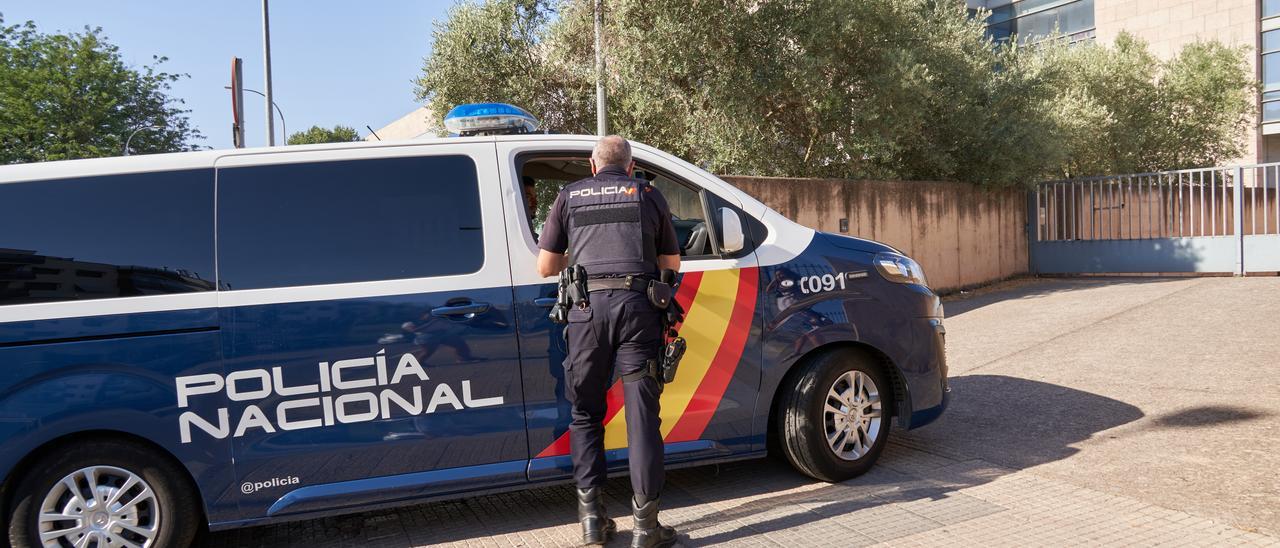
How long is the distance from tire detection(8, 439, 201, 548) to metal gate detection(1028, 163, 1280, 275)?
14588mm

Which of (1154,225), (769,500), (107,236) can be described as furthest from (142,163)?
(1154,225)

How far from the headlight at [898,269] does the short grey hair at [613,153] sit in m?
1.68

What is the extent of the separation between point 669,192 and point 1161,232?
12808 mm

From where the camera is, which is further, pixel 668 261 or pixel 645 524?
pixel 668 261

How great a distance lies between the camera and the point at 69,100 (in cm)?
2361

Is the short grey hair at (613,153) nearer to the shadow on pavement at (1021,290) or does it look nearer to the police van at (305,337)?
the police van at (305,337)

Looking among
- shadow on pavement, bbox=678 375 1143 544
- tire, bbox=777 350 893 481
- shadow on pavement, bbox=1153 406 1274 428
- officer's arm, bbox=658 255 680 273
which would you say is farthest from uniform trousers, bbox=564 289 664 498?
shadow on pavement, bbox=1153 406 1274 428

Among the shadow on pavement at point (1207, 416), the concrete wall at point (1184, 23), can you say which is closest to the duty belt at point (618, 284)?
the shadow on pavement at point (1207, 416)

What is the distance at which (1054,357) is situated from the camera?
7.94m

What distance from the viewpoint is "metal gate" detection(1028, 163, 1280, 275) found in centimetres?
1331

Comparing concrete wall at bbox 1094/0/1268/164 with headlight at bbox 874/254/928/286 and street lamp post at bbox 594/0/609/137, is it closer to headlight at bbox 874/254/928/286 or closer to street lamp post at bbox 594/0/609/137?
street lamp post at bbox 594/0/609/137

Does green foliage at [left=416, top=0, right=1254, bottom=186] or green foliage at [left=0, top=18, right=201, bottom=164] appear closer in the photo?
green foliage at [left=416, top=0, right=1254, bottom=186]

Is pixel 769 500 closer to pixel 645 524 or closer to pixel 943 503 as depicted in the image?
pixel 943 503

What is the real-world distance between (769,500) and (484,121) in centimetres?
240
